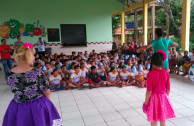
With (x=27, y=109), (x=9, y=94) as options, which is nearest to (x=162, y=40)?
(x=27, y=109)

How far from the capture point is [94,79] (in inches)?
184

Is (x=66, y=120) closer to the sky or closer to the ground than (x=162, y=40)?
closer to the ground

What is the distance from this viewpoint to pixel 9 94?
13.6 ft

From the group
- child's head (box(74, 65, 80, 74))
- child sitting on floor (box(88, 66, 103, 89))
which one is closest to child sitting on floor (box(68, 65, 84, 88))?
child's head (box(74, 65, 80, 74))

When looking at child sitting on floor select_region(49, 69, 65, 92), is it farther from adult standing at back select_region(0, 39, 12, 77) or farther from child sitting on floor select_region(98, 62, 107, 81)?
adult standing at back select_region(0, 39, 12, 77)

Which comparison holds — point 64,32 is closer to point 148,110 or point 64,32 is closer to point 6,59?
point 6,59

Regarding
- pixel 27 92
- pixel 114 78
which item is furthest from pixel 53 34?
pixel 27 92

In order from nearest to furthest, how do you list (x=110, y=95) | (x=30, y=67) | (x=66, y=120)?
(x=30, y=67), (x=66, y=120), (x=110, y=95)

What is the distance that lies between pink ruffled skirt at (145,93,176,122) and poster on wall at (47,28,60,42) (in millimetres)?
8141

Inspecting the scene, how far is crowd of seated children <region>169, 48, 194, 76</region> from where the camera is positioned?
531 cm

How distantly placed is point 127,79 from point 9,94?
3229 millimetres

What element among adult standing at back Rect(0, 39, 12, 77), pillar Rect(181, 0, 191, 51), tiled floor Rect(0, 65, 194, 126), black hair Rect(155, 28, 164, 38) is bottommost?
tiled floor Rect(0, 65, 194, 126)

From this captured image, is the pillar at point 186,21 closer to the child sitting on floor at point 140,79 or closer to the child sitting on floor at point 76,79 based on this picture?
Answer: the child sitting on floor at point 140,79

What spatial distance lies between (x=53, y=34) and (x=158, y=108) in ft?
27.1
